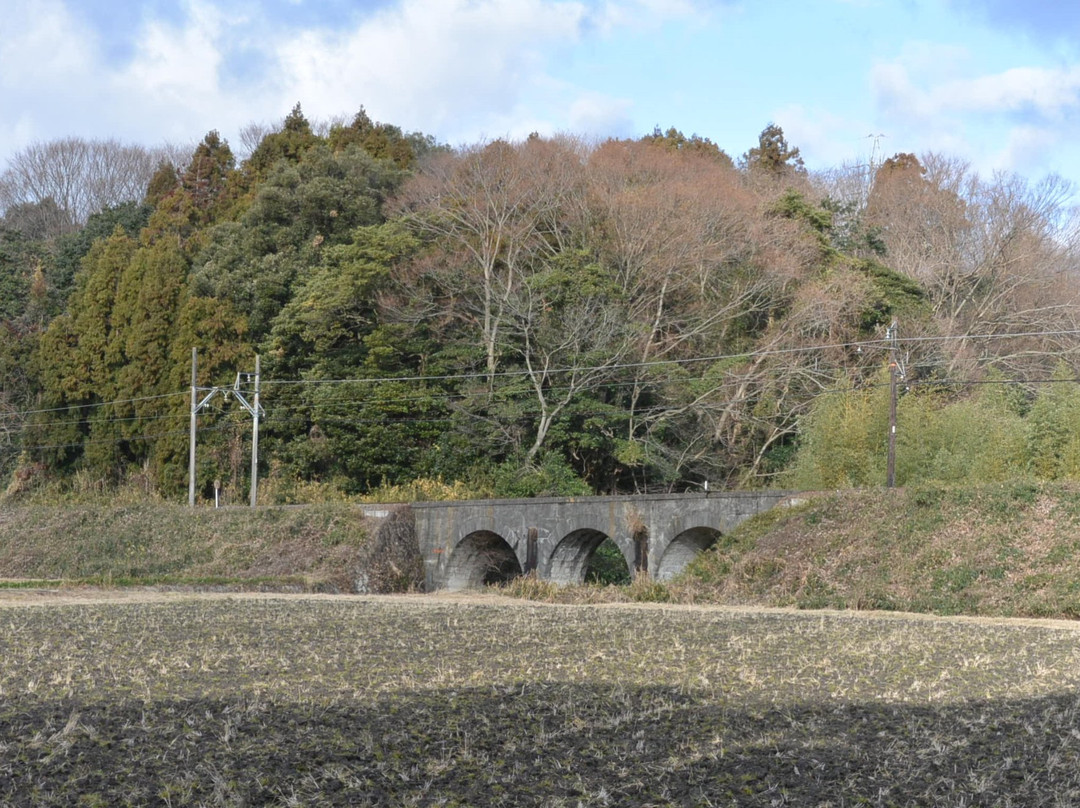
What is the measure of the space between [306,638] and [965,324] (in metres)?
32.5

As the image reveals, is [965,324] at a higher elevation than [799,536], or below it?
higher

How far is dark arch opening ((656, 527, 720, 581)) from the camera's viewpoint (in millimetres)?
28955

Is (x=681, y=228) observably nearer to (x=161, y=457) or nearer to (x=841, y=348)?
(x=841, y=348)

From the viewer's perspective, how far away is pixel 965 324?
1673 inches

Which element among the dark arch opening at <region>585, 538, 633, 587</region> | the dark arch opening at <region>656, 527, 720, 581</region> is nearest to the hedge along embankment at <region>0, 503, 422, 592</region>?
the dark arch opening at <region>585, 538, 633, 587</region>

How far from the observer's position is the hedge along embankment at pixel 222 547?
32812 mm

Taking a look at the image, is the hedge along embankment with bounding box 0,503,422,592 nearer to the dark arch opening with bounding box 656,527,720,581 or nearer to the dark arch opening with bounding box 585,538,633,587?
the dark arch opening with bounding box 585,538,633,587

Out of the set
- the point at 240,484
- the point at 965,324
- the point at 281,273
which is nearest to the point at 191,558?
the point at 240,484

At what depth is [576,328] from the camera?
38344 millimetres

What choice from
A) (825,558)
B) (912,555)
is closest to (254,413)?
(825,558)

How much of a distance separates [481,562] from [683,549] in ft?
23.4

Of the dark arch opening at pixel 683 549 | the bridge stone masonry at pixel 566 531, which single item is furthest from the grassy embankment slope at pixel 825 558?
the dark arch opening at pixel 683 549

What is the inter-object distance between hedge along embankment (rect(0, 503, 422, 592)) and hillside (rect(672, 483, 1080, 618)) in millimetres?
9860

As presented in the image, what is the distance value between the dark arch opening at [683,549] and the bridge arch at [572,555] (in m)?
1.99
